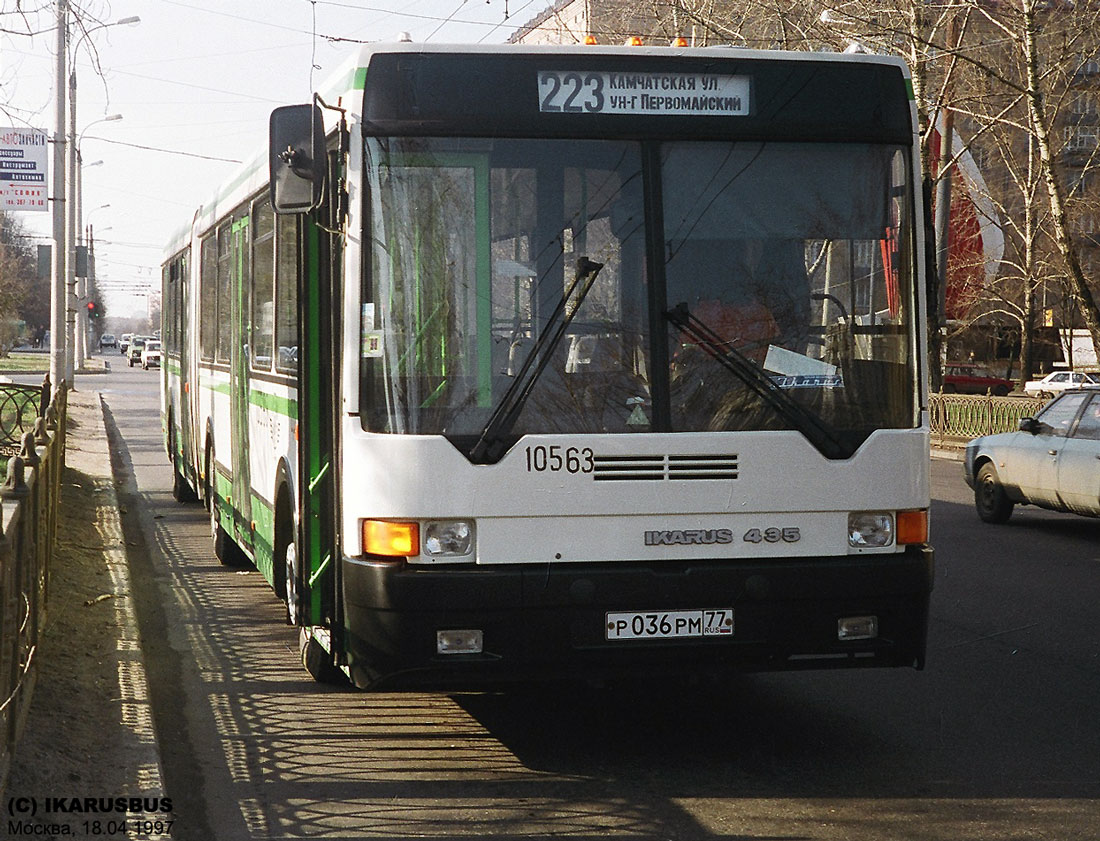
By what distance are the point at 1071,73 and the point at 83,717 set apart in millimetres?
27209

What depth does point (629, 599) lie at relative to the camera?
18.7 feet

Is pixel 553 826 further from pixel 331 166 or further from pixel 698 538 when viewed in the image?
pixel 331 166

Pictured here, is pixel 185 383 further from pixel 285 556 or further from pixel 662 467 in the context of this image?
pixel 662 467

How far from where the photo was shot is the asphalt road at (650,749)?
17.4 ft

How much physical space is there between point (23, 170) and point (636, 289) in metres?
13.9

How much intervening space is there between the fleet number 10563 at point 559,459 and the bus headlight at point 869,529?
3.61 ft

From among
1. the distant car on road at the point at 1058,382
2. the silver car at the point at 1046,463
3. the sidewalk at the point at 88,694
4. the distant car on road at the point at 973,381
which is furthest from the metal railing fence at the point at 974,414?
the distant car on road at the point at 973,381

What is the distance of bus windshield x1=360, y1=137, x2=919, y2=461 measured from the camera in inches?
223

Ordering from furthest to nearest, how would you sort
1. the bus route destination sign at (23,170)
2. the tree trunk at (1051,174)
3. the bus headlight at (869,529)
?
the tree trunk at (1051,174)
the bus route destination sign at (23,170)
the bus headlight at (869,529)

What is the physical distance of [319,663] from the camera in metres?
7.41

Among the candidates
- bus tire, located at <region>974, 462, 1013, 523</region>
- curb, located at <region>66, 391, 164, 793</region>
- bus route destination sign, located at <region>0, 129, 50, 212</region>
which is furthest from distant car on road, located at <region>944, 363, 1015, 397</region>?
bus route destination sign, located at <region>0, 129, 50, 212</region>

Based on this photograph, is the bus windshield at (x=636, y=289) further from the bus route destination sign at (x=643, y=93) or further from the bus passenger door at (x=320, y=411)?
the bus passenger door at (x=320, y=411)

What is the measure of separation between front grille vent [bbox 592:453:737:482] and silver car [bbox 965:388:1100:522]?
873 centimetres

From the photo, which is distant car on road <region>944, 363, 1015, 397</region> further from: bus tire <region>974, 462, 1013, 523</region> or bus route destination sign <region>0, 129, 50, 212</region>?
bus route destination sign <region>0, 129, 50, 212</region>
